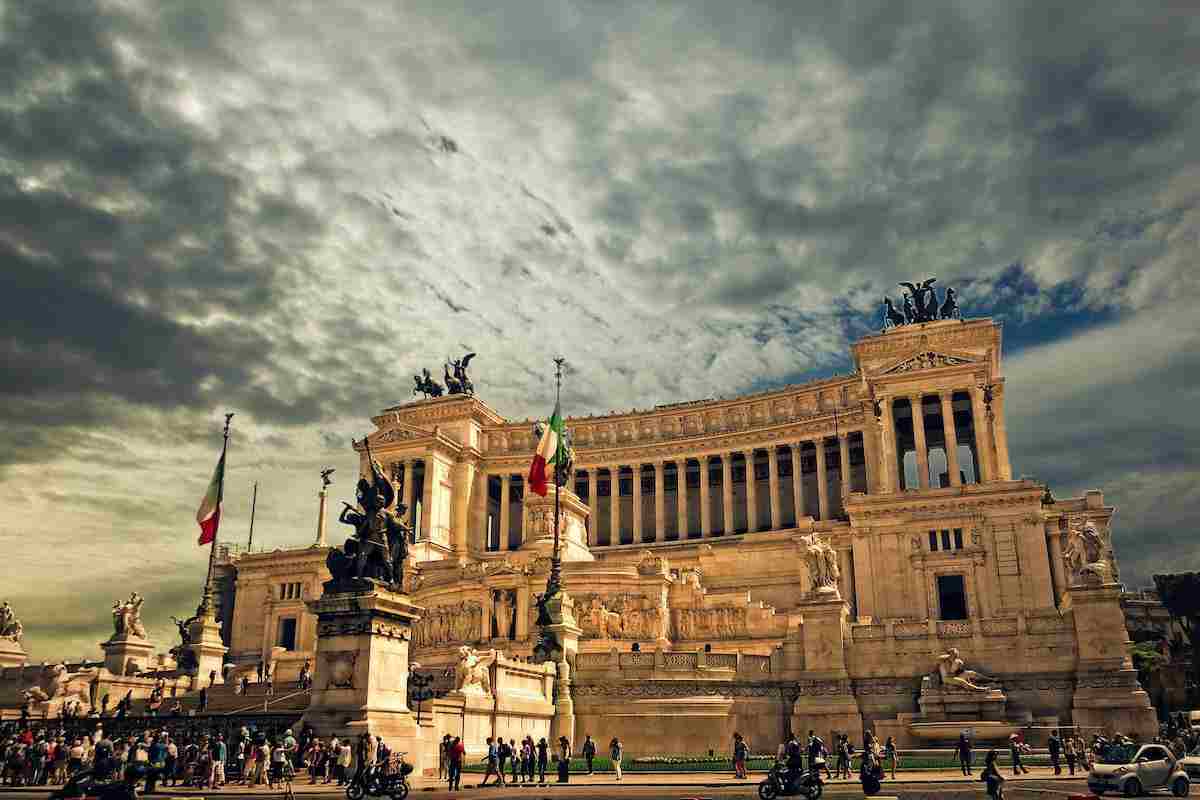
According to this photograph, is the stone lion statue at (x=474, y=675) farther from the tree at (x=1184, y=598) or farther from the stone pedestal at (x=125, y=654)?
the tree at (x=1184, y=598)

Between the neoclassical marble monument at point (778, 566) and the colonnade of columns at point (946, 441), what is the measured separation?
187 millimetres

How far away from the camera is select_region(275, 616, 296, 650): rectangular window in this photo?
259 ft

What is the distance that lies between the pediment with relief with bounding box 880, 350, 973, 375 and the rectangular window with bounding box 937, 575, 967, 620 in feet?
65.0

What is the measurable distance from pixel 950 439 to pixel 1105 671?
3481 cm

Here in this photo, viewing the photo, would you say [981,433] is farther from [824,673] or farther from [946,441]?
[824,673]

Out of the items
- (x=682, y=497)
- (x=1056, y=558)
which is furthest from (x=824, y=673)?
(x=682, y=497)

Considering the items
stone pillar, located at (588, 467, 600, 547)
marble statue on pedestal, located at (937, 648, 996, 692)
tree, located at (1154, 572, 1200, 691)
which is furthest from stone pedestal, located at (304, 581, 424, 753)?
tree, located at (1154, 572, 1200, 691)

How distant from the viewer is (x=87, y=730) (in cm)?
3048

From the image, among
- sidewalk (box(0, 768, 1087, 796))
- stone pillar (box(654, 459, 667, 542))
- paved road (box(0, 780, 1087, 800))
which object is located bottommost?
paved road (box(0, 780, 1087, 800))

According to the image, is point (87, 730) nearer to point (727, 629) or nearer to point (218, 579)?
point (727, 629)

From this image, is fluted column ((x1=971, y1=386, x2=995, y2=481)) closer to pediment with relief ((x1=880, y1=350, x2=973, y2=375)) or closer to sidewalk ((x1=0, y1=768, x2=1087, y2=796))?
pediment with relief ((x1=880, y1=350, x2=973, y2=375))

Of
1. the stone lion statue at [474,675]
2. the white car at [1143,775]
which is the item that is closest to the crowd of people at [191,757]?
the stone lion statue at [474,675]

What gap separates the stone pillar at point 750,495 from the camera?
87.5 metres

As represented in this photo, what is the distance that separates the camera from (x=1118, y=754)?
1056 inches
